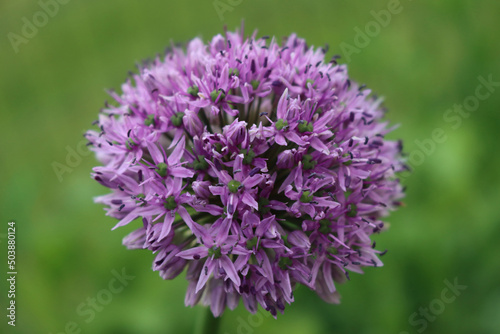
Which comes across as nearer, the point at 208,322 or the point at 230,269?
the point at 230,269

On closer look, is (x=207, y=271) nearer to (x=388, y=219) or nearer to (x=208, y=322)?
(x=208, y=322)

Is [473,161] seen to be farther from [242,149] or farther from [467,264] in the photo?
[242,149]

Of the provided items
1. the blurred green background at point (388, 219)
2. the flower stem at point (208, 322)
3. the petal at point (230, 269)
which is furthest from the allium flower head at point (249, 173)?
the blurred green background at point (388, 219)

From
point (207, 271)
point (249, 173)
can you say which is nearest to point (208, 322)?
point (207, 271)

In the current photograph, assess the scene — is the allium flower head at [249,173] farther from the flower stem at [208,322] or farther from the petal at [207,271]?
the flower stem at [208,322]

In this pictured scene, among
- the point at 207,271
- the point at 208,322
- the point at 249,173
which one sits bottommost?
the point at 208,322

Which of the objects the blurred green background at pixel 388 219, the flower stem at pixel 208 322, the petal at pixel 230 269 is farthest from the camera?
the blurred green background at pixel 388 219

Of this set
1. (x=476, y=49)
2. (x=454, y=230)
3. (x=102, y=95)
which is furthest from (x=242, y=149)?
(x=102, y=95)
